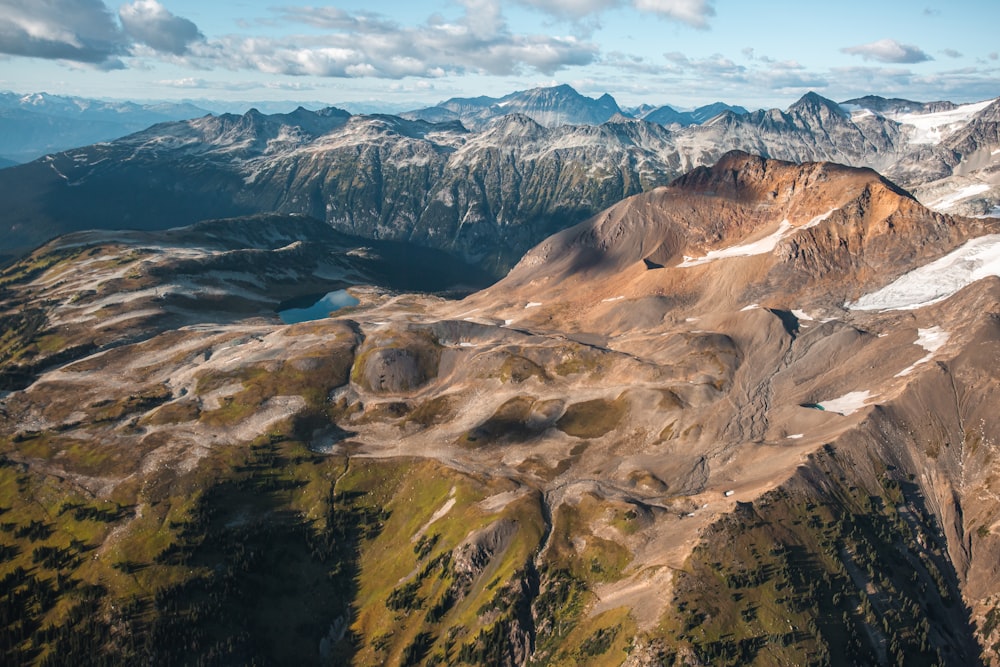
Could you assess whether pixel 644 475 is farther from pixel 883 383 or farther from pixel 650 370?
pixel 883 383

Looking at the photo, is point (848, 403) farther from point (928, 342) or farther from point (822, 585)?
point (822, 585)

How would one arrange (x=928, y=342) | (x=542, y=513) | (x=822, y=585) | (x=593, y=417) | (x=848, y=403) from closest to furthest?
1. (x=822, y=585)
2. (x=542, y=513)
3. (x=848, y=403)
4. (x=593, y=417)
5. (x=928, y=342)

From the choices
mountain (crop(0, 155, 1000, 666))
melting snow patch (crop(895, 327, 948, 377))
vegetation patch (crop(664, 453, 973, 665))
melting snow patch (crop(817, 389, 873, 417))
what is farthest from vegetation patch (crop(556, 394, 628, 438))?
melting snow patch (crop(895, 327, 948, 377))

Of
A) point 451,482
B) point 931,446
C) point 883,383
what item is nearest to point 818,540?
point 931,446

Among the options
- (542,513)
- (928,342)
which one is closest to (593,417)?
(542,513)

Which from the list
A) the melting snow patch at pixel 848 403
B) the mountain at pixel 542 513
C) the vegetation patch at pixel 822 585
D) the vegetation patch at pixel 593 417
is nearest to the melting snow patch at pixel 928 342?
the mountain at pixel 542 513

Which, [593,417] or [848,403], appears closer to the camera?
[848,403]

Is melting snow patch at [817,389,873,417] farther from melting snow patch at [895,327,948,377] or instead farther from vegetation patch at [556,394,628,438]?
vegetation patch at [556,394,628,438]
